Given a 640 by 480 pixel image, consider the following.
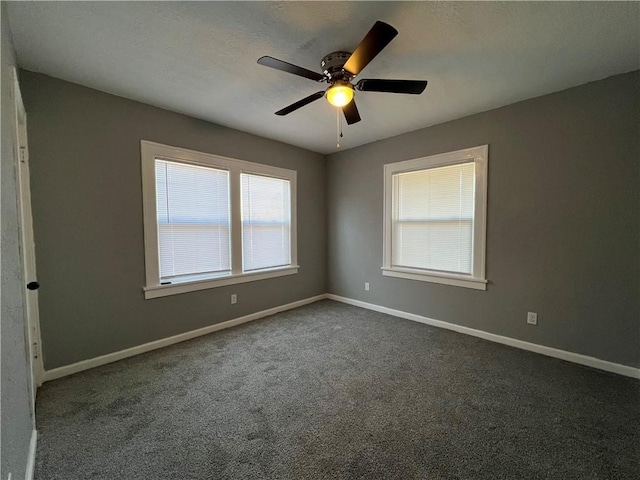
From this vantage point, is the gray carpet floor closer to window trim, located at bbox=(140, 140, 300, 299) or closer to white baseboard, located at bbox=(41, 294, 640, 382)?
white baseboard, located at bbox=(41, 294, 640, 382)

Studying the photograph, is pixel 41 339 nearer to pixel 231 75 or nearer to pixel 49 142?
pixel 49 142

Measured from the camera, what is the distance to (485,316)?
3072 millimetres

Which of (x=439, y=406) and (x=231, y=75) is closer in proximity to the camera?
(x=439, y=406)

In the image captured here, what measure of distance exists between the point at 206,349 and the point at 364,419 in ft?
6.01

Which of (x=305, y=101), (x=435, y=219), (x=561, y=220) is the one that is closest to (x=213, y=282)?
(x=305, y=101)

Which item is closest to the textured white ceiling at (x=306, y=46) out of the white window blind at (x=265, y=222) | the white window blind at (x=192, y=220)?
the white window blind at (x=192, y=220)

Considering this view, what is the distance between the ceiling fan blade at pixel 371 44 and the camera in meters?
1.36

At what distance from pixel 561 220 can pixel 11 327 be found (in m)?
4.04

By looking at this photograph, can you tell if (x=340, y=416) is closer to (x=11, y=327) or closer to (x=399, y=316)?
(x=11, y=327)

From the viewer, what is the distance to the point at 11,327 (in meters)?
1.23

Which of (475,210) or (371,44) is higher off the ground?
(371,44)

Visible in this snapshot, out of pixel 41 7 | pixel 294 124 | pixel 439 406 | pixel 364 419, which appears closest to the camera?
pixel 41 7

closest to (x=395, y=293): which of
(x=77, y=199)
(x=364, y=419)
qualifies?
(x=364, y=419)

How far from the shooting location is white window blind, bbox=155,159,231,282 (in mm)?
2943
